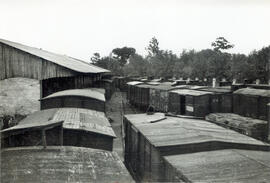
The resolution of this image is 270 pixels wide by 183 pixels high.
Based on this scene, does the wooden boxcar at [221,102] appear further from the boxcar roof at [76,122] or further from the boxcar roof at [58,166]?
the boxcar roof at [58,166]

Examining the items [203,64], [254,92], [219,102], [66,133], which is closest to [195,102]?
[219,102]

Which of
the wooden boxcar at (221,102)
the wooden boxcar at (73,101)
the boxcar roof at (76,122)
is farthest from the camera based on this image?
the wooden boxcar at (221,102)

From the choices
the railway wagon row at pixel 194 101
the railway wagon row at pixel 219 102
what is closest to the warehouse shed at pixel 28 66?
the railway wagon row at pixel 194 101

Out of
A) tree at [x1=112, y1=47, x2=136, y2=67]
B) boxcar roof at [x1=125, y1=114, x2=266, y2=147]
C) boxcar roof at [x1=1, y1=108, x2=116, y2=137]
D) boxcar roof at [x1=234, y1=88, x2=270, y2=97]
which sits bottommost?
boxcar roof at [x1=125, y1=114, x2=266, y2=147]

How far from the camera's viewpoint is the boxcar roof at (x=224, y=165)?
7.04 m

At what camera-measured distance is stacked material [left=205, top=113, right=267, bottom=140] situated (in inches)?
676

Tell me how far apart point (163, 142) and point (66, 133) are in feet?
12.6

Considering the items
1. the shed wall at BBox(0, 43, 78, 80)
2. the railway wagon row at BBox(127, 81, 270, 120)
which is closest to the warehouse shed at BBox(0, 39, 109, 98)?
the shed wall at BBox(0, 43, 78, 80)

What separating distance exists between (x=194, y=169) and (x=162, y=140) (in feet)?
9.17

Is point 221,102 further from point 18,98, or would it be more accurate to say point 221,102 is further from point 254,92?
point 18,98

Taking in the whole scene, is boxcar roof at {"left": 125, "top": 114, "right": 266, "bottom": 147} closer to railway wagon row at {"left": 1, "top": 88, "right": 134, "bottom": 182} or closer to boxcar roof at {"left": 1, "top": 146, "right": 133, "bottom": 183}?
railway wagon row at {"left": 1, "top": 88, "right": 134, "bottom": 182}

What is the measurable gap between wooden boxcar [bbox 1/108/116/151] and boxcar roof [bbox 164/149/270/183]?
11.1 ft

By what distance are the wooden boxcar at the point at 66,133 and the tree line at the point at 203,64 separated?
2698cm

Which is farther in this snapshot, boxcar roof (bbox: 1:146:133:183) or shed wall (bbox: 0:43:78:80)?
shed wall (bbox: 0:43:78:80)
